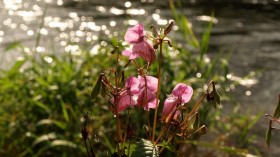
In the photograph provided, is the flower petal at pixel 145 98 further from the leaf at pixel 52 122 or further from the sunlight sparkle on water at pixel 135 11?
the sunlight sparkle on water at pixel 135 11

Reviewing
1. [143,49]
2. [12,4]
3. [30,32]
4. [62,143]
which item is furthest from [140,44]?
[12,4]

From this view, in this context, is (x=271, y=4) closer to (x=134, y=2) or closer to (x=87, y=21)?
(x=134, y=2)

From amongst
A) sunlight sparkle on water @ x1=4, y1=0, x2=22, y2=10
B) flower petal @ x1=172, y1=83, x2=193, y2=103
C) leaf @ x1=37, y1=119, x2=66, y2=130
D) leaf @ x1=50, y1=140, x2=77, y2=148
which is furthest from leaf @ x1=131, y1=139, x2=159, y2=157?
sunlight sparkle on water @ x1=4, y1=0, x2=22, y2=10

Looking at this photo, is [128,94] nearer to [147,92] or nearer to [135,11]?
[147,92]

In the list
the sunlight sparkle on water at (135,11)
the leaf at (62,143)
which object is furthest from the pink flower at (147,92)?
the sunlight sparkle on water at (135,11)

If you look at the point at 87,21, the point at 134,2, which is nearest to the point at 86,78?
the point at 87,21

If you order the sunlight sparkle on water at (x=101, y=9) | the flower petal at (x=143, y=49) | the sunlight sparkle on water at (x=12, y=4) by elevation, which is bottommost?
the sunlight sparkle on water at (x=101, y=9)
